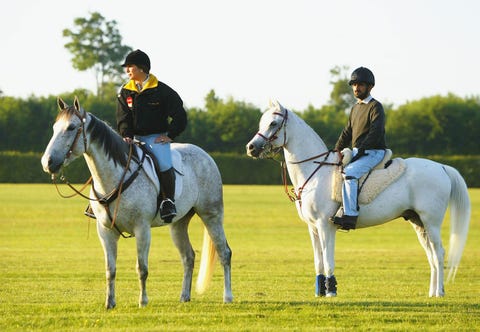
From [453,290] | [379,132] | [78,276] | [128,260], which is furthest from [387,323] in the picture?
[128,260]

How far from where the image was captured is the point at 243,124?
261ft

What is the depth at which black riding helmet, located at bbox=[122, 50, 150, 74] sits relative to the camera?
10.6 meters

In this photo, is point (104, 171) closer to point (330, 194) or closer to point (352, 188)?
point (330, 194)

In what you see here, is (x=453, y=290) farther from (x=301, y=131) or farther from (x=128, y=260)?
(x=128, y=260)

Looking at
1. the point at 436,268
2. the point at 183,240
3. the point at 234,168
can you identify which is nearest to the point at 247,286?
the point at 183,240

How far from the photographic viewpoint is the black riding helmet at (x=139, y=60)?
419 inches

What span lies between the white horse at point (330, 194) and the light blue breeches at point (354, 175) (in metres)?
0.23

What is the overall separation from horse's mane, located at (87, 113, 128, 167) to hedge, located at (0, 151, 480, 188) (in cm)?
5353

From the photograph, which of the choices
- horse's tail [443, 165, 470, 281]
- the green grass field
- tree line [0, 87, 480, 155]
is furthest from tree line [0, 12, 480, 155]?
horse's tail [443, 165, 470, 281]

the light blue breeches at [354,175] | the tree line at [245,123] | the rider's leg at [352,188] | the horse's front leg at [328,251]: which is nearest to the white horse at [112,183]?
the horse's front leg at [328,251]

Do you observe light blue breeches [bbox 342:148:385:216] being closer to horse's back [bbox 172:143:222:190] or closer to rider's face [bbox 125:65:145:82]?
horse's back [bbox 172:143:222:190]

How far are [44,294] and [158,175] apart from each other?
332 centimetres

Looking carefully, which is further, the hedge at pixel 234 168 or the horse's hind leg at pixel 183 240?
the hedge at pixel 234 168

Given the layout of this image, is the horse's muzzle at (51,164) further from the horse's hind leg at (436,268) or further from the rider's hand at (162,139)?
the horse's hind leg at (436,268)
